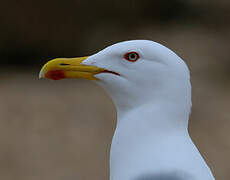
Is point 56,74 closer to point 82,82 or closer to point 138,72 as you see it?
point 138,72

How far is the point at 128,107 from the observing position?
1.22 m

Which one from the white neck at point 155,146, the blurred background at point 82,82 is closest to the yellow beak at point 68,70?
the white neck at point 155,146

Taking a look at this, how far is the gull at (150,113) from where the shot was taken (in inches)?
44.9

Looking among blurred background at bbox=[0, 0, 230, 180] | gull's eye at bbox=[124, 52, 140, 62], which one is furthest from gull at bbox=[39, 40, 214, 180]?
blurred background at bbox=[0, 0, 230, 180]

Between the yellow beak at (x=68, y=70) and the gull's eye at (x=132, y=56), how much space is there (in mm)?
88

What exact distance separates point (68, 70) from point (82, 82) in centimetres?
377

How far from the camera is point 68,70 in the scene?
4.17 ft

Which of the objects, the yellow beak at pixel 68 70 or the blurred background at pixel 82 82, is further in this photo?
the blurred background at pixel 82 82

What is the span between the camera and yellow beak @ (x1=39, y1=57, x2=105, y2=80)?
1252 millimetres

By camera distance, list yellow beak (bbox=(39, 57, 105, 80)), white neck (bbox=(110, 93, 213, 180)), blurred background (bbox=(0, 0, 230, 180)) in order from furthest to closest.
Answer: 1. blurred background (bbox=(0, 0, 230, 180))
2. yellow beak (bbox=(39, 57, 105, 80))
3. white neck (bbox=(110, 93, 213, 180))

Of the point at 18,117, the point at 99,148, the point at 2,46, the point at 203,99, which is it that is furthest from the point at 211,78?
the point at 2,46

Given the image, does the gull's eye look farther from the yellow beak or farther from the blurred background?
the blurred background

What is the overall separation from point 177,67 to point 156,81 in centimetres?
6

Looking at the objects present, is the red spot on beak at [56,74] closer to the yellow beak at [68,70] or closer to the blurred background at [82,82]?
the yellow beak at [68,70]
